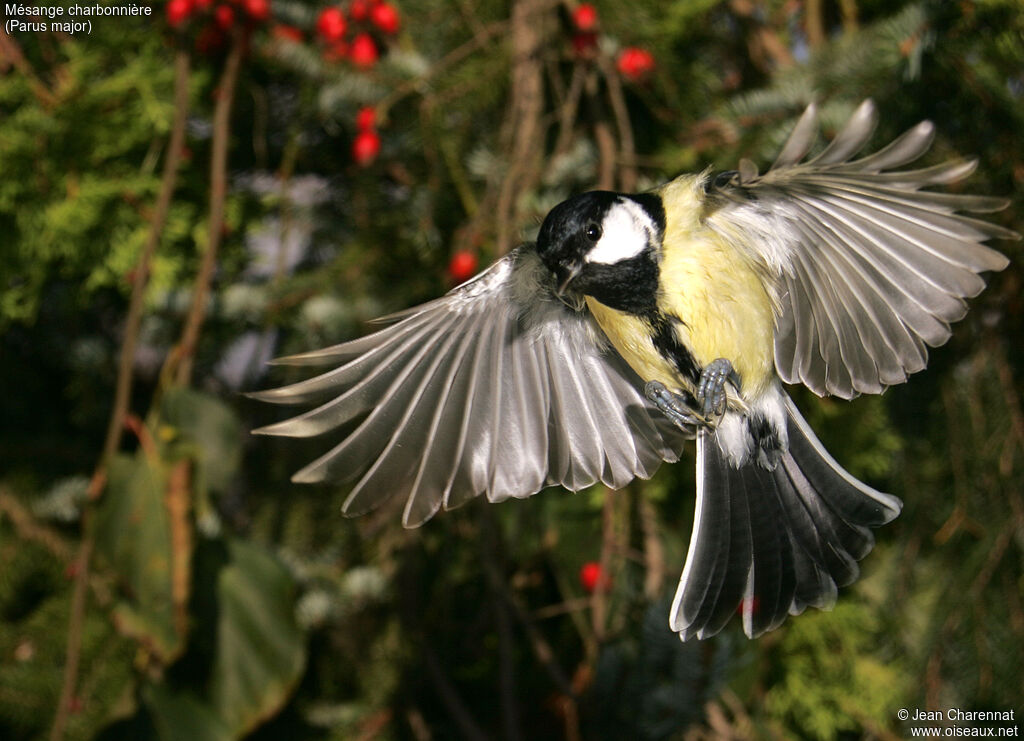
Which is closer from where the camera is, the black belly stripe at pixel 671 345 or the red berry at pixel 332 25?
the black belly stripe at pixel 671 345

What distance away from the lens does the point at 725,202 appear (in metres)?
0.96

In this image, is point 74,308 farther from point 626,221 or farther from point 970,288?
point 970,288

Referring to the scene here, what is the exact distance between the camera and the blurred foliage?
114 centimetres

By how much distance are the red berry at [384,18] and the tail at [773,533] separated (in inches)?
29.6

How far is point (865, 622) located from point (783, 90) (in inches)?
29.5

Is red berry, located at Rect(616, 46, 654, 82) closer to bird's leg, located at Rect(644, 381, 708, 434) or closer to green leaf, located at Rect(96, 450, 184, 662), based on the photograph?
bird's leg, located at Rect(644, 381, 708, 434)

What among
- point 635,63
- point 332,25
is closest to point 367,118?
point 332,25

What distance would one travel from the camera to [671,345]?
38.7 inches

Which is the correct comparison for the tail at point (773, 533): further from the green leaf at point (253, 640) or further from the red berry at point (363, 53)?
the red berry at point (363, 53)

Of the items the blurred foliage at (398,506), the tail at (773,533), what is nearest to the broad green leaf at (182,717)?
the blurred foliage at (398,506)

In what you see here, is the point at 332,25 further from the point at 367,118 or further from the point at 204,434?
the point at 204,434

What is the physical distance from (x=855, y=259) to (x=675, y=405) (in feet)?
0.80

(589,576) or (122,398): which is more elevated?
(122,398)

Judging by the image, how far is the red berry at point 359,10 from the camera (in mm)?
1346
